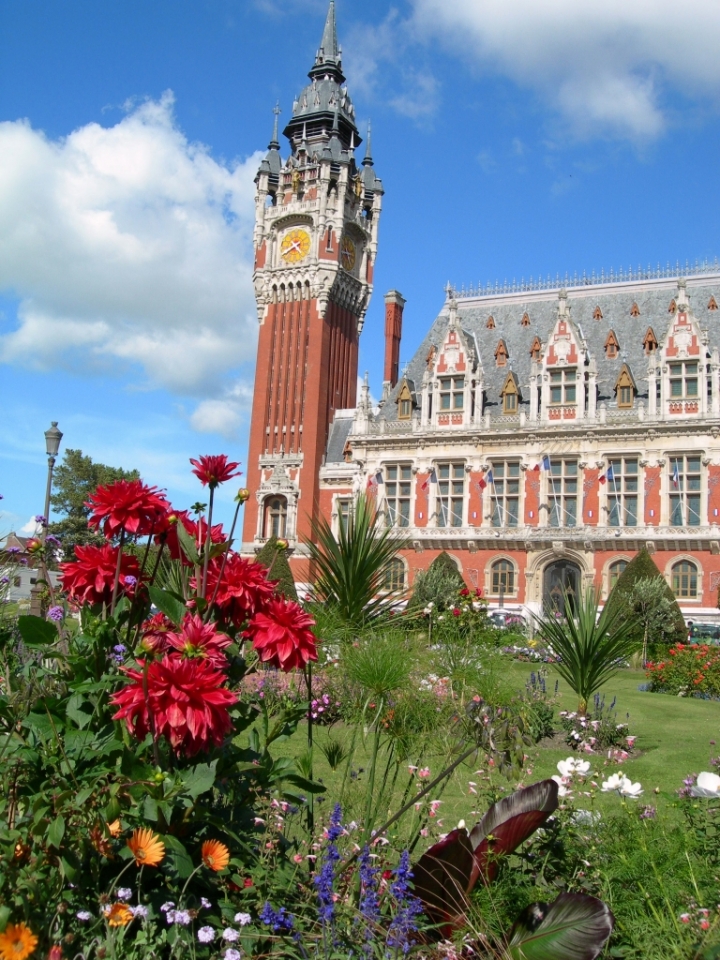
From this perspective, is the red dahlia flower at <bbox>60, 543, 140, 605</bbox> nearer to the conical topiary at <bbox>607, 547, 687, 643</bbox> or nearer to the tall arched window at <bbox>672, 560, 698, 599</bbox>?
the conical topiary at <bbox>607, 547, 687, 643</bbox>

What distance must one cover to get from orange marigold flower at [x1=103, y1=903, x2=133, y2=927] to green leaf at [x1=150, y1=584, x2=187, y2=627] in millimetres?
1211

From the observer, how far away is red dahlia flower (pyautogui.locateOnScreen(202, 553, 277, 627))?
171 inches

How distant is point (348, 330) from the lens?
5122cm

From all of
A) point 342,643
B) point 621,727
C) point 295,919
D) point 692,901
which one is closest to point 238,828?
point 295,919

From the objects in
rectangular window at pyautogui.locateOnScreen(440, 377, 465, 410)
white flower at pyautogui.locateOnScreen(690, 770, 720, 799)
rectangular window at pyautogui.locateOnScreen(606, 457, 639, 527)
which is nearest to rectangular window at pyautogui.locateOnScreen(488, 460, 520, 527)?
rectangular window at pyautogui.locateOnScreen(440, 377, 465, 410)

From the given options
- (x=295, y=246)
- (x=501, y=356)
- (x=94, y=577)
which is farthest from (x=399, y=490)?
(x=94, y=577)

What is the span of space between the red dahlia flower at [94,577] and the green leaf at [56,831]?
1291 mm

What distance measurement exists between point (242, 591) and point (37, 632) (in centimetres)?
103

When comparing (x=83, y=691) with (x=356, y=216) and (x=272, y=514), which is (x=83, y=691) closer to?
(x=272, y=514)

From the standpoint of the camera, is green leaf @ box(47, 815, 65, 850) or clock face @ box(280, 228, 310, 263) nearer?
green leaf @ box(47, 815, 65, 850)

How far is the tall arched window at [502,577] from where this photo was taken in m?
36.6

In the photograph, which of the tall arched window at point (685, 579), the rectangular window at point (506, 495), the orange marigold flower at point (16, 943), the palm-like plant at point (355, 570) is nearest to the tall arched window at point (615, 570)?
the tall arched window at point (685, 579)

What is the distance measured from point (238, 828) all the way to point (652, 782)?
6671 mm

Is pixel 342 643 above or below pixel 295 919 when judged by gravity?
above
